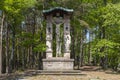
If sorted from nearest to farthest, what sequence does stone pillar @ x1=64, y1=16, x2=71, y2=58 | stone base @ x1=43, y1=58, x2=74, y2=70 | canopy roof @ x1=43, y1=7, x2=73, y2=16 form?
stone base @ x1=43, y1=58, x2=74, y2=70 → stone pillar @ x1=64, y1=16, x2=71, y2=58 → canopy roof @ x1=43, y1=7, x2=73, y2=16

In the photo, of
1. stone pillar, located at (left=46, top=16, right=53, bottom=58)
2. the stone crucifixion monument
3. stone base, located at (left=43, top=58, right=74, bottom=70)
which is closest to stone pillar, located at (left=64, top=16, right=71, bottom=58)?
the stone crucifixion monument

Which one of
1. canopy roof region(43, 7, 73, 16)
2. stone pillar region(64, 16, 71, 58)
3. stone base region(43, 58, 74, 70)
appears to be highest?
canopy roof region(43, 7, 73, 16)

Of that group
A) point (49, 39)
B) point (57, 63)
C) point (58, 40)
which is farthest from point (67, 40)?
point (57, 63)

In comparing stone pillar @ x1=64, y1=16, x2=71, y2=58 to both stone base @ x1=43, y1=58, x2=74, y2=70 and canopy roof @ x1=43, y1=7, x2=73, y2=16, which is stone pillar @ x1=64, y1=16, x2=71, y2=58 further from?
stone base @ x1=43, y1=58, x2=74, y2=70

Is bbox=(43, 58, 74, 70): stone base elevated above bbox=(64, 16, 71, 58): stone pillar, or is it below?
below

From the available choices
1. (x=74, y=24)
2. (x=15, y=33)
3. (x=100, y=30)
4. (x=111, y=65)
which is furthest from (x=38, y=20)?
(x=111, y=65)

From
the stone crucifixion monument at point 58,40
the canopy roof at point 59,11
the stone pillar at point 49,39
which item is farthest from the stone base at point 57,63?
the canopy roof at point 59,11

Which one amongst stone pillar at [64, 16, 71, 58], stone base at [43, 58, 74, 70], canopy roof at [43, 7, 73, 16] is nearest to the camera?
stone base at [43, 58, 74, 70]

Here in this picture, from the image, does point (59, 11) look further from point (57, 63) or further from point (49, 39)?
Result: point (57, 63)

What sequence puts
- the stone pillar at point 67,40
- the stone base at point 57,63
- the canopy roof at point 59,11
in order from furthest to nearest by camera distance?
the canopy roof at point 59,11 < the stone pillar at point 67,40 < the stone base at point 57,63

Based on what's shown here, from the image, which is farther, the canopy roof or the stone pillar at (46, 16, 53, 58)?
the canopy roof

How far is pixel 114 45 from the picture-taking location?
23938 millimetres

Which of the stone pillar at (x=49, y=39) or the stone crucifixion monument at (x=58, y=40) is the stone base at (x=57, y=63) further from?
the stone pillar at (x=49, y=39)

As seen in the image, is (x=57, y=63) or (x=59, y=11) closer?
(x=57, y=63)
